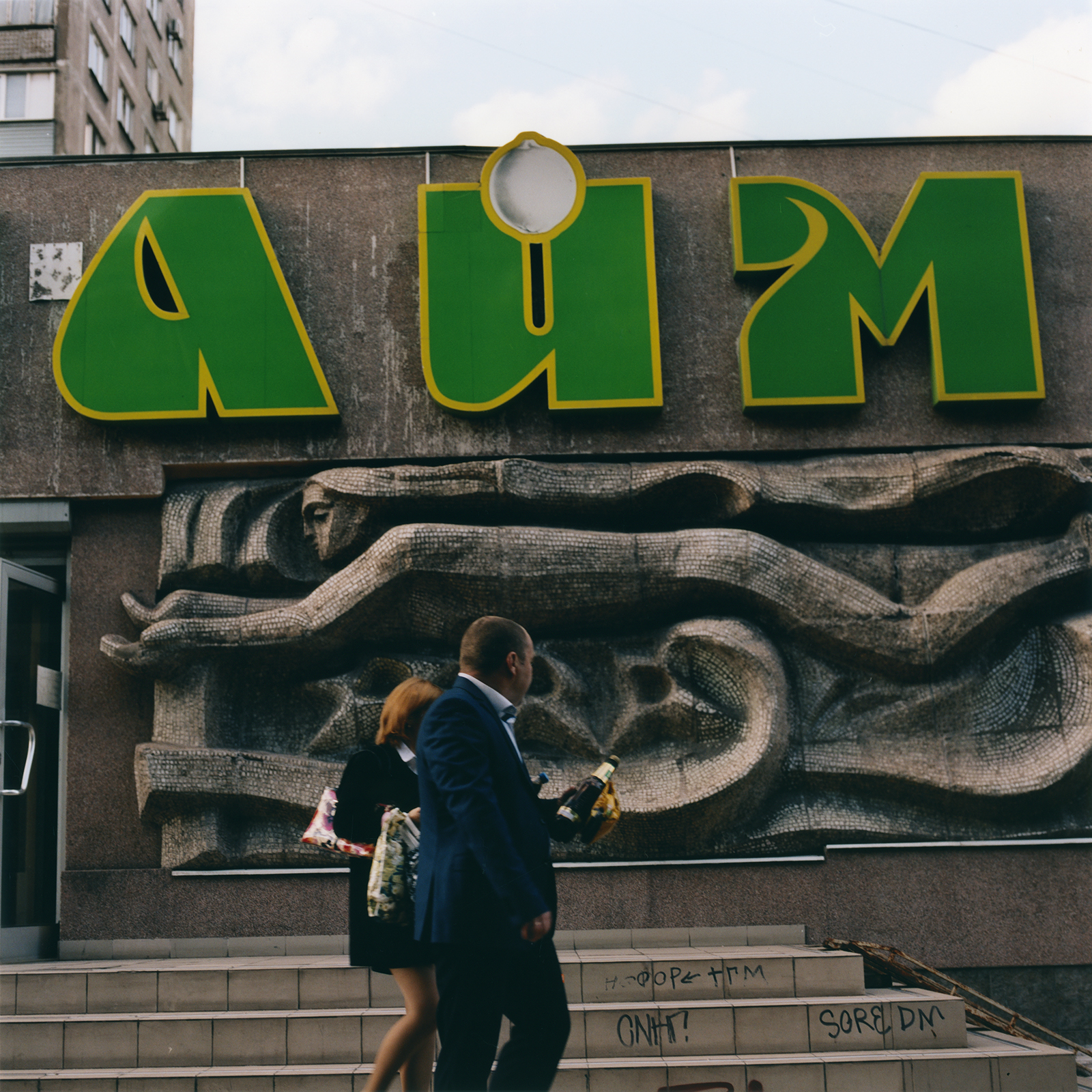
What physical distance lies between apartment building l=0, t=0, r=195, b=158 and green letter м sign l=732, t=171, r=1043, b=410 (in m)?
12.1

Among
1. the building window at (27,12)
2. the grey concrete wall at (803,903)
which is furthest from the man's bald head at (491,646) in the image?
the building window at (27,12)

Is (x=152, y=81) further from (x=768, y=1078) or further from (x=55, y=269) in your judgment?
(x=768, y=1078)

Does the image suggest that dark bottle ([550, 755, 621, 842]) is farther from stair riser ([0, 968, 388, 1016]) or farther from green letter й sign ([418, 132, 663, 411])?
green letter й sign ([418, 132, 663, 411])

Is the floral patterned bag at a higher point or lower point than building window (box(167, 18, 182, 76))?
lower

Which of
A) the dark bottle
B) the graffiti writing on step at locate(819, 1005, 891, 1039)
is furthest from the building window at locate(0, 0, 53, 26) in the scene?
the dark bottle

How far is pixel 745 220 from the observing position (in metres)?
7.47

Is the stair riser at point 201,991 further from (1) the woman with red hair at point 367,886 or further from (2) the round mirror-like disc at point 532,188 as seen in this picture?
(2) the round mirror-like disc at point 532,188

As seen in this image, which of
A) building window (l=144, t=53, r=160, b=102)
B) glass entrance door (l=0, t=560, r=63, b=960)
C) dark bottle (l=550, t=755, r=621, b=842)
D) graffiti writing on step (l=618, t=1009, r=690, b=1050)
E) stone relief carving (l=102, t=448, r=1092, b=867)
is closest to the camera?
dark bottle (l=550, t=755, r=621, b=842)

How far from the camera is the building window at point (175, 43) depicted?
90.8 feet

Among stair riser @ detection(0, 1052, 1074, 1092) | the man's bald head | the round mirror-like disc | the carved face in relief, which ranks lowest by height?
stair riser @ detection(0, 1052, 1074, 1092)

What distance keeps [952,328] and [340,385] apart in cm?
390

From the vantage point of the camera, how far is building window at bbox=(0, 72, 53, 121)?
19.4 metres

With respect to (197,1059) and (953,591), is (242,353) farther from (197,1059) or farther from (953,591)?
(953,591)

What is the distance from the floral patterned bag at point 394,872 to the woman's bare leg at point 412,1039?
26 centimetres
